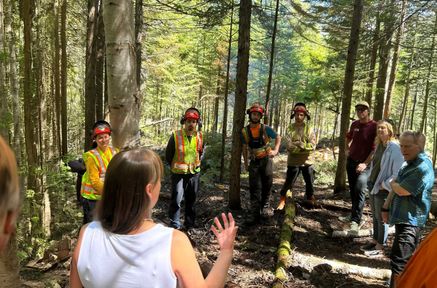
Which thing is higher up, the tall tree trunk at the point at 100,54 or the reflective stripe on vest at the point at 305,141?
the tall tree trunk at the point at 100,54

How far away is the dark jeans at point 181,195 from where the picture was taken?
6504 millimetres

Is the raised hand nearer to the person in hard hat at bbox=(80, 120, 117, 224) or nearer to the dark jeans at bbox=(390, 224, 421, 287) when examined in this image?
the dark jeans at bbox=(390, 224, 421, 287)

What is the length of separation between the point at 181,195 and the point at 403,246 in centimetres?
→ 374

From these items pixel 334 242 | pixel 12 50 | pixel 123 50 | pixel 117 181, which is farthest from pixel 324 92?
pixel 117 181

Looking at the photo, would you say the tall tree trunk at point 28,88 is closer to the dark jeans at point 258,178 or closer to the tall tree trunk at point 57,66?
the tall tree trunk at point 57,66

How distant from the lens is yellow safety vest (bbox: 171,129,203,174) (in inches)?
249

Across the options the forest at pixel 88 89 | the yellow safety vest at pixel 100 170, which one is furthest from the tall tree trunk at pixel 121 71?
the yellow safety vest at pixel 100 170

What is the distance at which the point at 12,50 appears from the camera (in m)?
6.28

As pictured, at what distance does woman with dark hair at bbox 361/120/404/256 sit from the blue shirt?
1.06 meters

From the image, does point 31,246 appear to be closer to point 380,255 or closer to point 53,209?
point 53,209

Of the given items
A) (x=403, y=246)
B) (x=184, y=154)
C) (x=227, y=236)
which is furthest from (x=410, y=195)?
(x=184, y=154)

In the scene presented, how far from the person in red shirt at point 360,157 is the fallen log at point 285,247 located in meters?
1.17

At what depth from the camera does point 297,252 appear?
19.4ft

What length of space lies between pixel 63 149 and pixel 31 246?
20.9 ft
